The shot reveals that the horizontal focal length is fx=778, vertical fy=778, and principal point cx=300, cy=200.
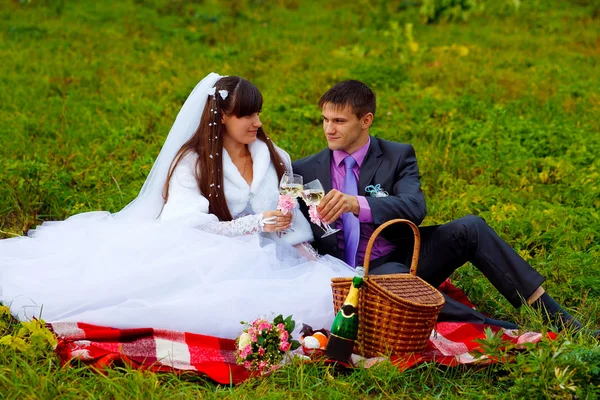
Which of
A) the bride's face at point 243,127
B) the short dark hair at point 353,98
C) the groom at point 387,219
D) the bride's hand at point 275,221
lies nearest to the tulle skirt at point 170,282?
the bride's hand at point 275,221

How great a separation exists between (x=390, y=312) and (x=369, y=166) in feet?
4.59

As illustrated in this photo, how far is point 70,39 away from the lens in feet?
36.9

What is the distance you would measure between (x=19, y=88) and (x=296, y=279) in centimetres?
572

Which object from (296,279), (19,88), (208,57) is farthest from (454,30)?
(296,279)

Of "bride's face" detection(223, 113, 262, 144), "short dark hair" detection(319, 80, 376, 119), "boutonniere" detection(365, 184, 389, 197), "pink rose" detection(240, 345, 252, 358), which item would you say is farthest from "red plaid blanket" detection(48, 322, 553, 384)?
"short dark hair" detection(319, 80, 376, 119)

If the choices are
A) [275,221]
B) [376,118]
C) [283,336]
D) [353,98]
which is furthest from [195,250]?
[376,118]

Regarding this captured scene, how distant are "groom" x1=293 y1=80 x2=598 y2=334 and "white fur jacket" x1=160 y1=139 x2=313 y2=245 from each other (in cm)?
24

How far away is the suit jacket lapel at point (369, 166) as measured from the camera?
201 inches

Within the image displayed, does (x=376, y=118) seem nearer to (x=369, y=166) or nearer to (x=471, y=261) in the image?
(x=369, y=166)

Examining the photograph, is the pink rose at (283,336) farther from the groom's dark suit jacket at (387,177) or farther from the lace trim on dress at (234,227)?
the groom's dark suit jacket at (387,177)

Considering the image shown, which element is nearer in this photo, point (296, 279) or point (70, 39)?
point (296, 279)

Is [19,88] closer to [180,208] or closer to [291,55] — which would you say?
[291,55]

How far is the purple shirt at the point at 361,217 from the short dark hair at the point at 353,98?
0.26 m

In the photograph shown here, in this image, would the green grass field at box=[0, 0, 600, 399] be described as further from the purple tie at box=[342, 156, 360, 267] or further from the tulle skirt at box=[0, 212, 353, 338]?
the purple tie at box=[342, 156, 360, 267]
